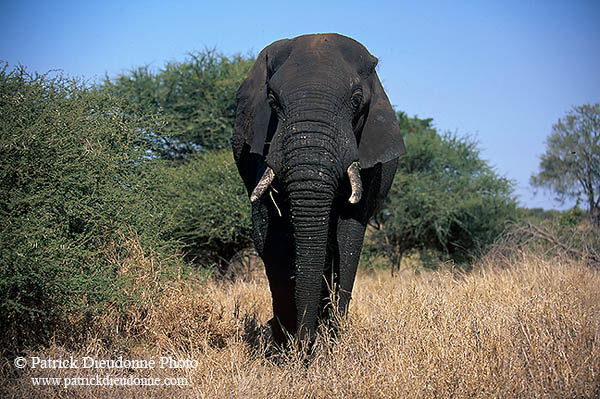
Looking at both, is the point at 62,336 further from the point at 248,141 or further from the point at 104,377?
the point at 248,141

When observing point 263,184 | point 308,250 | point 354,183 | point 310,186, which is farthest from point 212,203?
point 310,186

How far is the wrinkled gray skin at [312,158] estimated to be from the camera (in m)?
4.50

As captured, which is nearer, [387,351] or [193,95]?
[387,351]

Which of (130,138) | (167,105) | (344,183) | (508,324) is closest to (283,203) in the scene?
(344,183)

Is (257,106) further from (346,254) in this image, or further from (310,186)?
(346,254)

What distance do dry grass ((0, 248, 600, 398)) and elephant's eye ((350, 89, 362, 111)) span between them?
1.82 meters

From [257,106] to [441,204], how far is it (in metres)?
9.37

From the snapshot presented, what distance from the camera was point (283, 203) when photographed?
5.10 meters

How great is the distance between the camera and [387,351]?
4668mm

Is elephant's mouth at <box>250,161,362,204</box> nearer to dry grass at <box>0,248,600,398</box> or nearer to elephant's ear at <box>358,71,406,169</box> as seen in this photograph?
elephant's ear at <box>358,71,406,169</box>

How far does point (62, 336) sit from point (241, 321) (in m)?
1.87

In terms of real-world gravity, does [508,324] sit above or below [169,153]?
below

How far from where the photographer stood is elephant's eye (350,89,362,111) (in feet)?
16.2

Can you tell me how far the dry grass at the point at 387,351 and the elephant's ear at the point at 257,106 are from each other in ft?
5.40
